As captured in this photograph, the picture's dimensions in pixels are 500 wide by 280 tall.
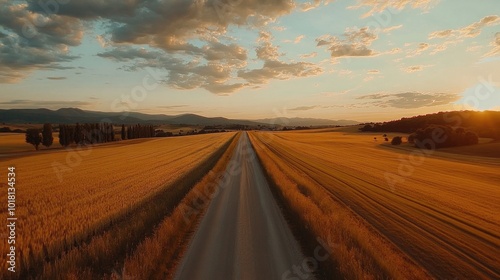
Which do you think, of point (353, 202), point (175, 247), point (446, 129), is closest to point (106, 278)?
point (175, 247)

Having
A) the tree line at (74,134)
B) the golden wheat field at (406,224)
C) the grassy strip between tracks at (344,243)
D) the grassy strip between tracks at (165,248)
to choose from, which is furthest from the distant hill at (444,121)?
the tree line at (74,134)

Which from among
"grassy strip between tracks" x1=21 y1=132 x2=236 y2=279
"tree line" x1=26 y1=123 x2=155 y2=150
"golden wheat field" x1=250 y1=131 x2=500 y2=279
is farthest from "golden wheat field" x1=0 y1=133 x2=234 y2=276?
"tree line" x1=26 y1=123 x2=155 y2=150

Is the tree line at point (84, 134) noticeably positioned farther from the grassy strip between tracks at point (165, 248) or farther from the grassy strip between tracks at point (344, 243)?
the grassy strip between tracks at point (344, 243)

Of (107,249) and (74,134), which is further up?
(107,249)

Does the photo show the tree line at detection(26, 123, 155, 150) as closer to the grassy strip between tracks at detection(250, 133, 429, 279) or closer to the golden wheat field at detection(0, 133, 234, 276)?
the golden wheat field at detection(0, 133, 234, 276)

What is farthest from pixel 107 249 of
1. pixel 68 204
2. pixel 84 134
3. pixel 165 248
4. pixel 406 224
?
pixel 84 134

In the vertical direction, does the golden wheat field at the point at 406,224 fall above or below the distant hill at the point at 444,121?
below

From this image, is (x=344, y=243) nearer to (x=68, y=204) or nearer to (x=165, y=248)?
(x=165, y=248)
